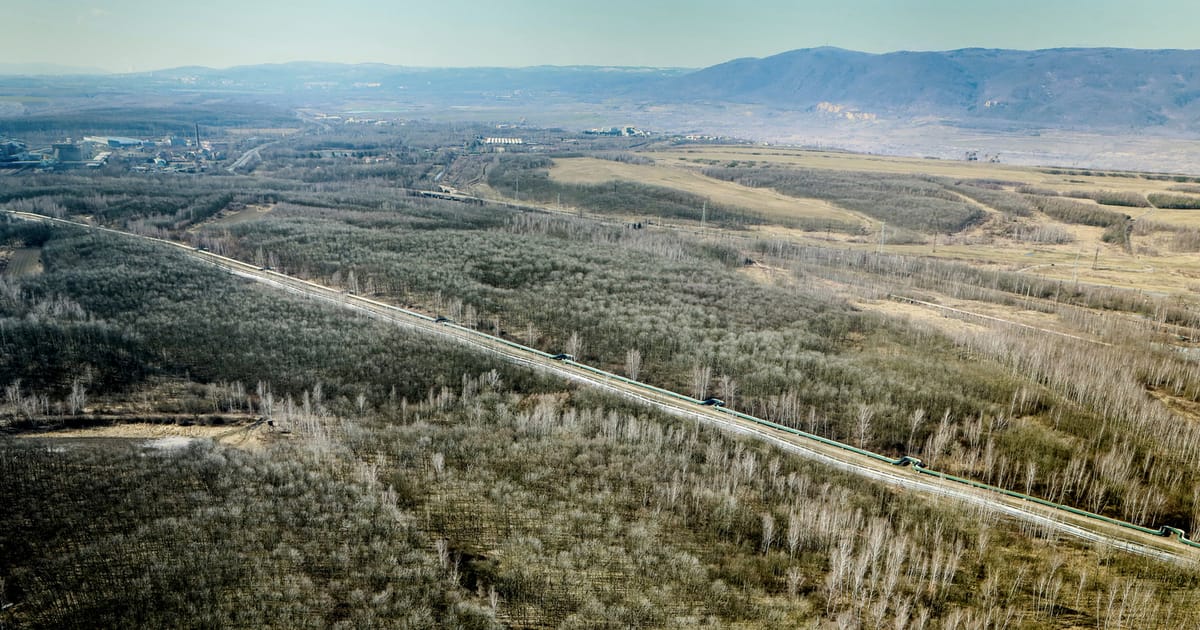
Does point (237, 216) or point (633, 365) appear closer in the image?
point (633, 365)

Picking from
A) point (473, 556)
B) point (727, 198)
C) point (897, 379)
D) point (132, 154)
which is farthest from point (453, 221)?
point (132, 154)

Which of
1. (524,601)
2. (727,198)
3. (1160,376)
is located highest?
(727,198)

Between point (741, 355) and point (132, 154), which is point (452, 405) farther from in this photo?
point (132, 154)

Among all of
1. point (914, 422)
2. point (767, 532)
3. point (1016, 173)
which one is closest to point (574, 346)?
point (914, 422)

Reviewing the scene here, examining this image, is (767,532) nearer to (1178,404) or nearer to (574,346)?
(574,346)

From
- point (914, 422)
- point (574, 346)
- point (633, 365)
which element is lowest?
point (914, 422)

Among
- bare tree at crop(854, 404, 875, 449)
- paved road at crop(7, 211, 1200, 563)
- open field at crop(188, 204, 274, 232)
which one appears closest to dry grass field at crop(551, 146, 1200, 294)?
bare tree at crop(854, 404, 875, 449)
